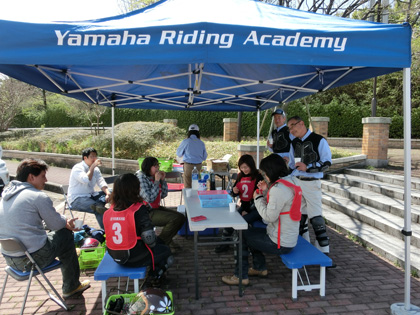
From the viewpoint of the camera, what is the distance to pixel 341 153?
10.4 m

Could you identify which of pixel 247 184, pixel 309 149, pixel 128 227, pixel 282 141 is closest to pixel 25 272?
pixel 128 227

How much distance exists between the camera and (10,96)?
20.6 m

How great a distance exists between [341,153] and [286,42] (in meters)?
8.46

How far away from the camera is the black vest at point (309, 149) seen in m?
4.12

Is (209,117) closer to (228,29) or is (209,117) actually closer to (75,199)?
(75,199)

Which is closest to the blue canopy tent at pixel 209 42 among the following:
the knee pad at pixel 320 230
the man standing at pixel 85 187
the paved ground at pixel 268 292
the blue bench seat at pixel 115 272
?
the paved ground at pixel 268 292

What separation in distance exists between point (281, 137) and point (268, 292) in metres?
2.43

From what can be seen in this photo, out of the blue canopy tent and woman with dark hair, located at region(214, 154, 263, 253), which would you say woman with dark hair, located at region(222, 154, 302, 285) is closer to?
woman with dark hair, located at region(214, 154, 263, 253)

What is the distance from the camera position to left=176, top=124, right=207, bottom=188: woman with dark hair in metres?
6.96

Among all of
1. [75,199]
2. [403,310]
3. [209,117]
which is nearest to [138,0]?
[209,117]

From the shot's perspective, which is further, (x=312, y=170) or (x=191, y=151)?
(x=191, y=151)

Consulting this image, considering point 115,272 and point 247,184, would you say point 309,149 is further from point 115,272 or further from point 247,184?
point 115,272

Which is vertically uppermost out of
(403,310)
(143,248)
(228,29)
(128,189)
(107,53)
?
(228,29)

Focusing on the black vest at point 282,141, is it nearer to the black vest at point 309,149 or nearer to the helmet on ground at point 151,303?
the black vest at point 309,149
